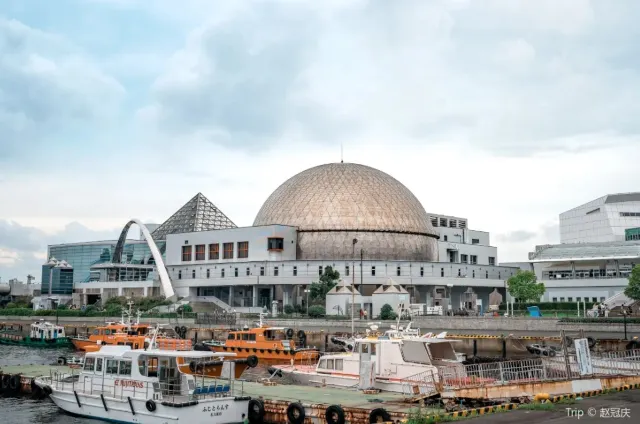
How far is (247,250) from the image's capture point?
370ft

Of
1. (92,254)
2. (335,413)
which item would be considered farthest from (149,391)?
(92,254)

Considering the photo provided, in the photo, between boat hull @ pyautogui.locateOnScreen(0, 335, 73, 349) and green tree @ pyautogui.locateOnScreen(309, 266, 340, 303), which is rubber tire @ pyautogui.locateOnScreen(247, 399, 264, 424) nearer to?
boat hull @ pyautogui.locateOnScreen(0, 335, 73, 349)

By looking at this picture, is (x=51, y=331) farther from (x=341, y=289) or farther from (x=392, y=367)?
(x=392, y=367)

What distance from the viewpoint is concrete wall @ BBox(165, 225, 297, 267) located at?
110750mm

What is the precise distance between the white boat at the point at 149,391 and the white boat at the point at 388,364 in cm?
570

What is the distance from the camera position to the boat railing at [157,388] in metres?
29.5

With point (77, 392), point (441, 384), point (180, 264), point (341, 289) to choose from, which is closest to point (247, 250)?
point (180, 264)

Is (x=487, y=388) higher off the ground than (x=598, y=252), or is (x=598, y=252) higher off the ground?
(x=598, y=252)

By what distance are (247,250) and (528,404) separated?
9032 centimetres

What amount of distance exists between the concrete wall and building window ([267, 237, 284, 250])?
0.46 m

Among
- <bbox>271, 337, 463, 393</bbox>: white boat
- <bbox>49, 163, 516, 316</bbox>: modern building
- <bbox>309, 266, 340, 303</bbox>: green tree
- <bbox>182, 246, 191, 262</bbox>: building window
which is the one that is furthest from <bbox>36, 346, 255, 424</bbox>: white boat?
<bbox>182, 246, 191, 262</bbox>: building window

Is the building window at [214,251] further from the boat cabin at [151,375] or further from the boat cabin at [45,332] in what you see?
the boat cabin at [151,375]

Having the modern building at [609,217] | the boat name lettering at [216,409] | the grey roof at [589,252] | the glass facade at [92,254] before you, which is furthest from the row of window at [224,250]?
the boat name lettering at [216,409]

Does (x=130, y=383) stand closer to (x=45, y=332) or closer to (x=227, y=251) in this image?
(x=45, y=332)
